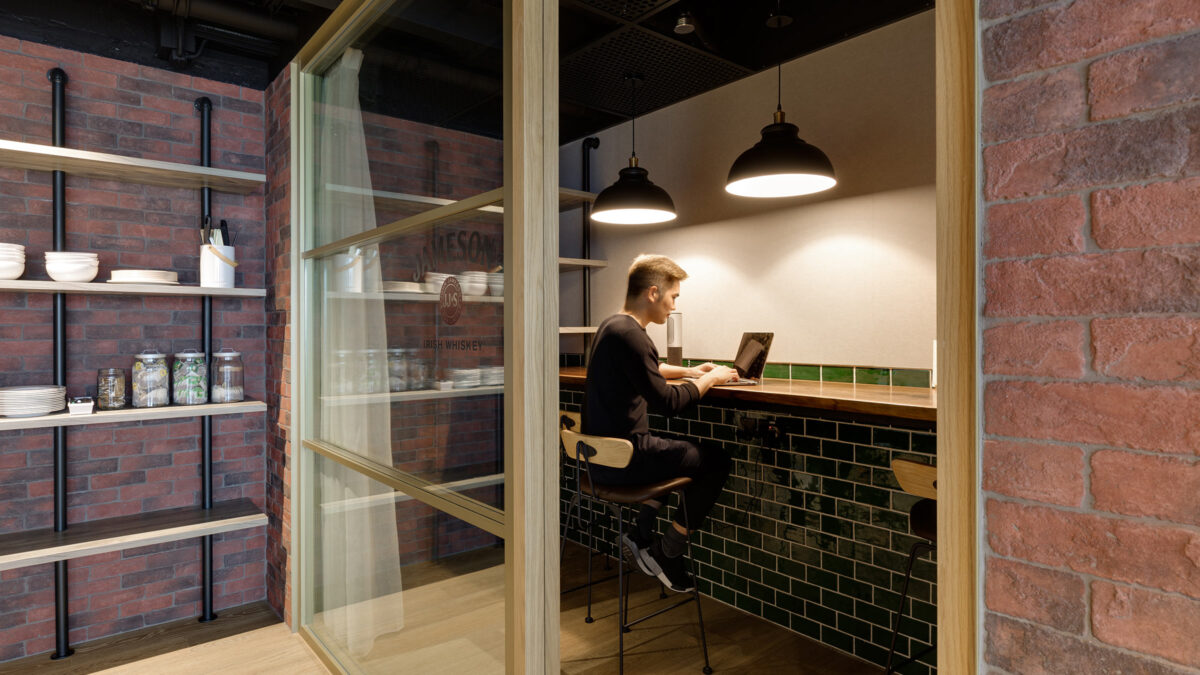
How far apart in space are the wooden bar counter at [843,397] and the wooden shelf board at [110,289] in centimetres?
203

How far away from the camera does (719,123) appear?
3436 millimetres

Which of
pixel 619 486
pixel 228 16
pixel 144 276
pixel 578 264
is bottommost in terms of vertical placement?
pixel 619 486

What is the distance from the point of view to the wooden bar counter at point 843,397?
6.25 feet

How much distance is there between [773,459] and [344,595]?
1794mm

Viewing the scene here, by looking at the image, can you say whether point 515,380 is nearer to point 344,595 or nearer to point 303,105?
point 344,595

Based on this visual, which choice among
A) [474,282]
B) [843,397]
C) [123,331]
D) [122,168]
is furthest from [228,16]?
[843,397]

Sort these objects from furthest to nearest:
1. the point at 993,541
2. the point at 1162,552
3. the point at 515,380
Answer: the point at 515,380 → the point at 993,541 → the point at 1162,552

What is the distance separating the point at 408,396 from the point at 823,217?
2006 millimetres

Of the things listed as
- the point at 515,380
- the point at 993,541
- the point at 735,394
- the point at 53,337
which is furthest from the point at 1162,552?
the point at 53,337

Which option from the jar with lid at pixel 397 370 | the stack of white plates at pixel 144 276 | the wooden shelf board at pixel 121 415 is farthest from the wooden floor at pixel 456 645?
the stack of white plates at pixel 144 276

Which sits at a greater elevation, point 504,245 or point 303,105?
point 303,105

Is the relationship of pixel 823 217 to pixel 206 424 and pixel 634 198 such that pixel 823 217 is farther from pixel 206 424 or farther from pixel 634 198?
pixel 206 424

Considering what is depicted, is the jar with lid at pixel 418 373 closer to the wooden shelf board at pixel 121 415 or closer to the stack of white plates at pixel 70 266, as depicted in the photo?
the wooden shelf board at pixel 121 415

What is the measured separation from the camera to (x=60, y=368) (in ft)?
8.36
